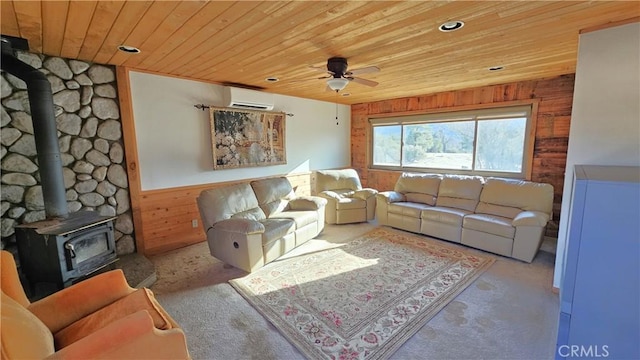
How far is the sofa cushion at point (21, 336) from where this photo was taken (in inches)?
39.7

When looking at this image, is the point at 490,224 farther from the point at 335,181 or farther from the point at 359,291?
the point at 335,181

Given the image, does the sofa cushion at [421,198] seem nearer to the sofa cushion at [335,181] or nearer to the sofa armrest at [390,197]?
the sofa armrest at [390,197]

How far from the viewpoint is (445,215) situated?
151 inches

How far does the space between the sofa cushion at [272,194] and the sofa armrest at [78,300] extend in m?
2.09

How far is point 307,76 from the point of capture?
363 cm

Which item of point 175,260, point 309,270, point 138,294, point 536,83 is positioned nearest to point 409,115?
point 536,83

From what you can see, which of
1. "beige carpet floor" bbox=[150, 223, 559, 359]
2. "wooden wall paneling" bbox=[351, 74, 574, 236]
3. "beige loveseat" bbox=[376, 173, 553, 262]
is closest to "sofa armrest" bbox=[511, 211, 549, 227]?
"beige loveseat" bbox=[376, 173, 553, 262]

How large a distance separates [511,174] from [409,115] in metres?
2.06

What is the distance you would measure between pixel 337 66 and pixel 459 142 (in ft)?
10.6

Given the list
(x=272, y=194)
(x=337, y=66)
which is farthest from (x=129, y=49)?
(x=272, y=194)

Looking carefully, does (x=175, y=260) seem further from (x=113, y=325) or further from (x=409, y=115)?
(x=409, y=115)

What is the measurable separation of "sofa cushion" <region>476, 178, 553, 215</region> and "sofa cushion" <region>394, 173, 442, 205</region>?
2.26 ft

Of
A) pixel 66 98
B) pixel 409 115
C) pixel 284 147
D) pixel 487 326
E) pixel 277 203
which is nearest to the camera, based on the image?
pixel 487 326

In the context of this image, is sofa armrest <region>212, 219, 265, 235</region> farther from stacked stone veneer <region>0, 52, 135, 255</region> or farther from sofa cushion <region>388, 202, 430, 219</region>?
sofa cushion <region>388, 202, 430, 219</region>
